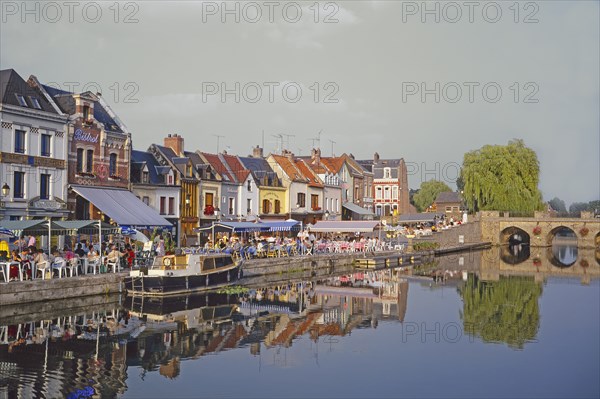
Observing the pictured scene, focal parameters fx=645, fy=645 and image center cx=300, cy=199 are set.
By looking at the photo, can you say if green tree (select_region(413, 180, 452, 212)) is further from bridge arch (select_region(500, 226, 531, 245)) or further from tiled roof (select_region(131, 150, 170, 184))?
tiled roof (select_region(131, 150, 170, 184))

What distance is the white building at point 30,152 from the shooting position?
3297 cm

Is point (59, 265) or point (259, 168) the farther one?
point (259, 168)

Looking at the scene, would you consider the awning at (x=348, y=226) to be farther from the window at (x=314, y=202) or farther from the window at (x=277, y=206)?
the window at (x=314, y=202)

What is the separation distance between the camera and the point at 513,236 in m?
89.3

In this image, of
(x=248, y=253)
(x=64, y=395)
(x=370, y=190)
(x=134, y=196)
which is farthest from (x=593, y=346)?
(x=370, y=190)

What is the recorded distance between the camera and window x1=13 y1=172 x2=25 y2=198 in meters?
33.6

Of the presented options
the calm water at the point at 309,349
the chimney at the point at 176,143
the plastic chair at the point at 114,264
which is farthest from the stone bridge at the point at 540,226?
the plastic chair at the point at 114,264

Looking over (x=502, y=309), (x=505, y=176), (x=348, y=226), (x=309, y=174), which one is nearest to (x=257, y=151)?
(x=309, y=174)

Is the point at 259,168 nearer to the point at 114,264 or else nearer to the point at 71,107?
the point at 71,107

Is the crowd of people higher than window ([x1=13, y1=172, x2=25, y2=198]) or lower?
lower

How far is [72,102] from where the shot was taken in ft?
125

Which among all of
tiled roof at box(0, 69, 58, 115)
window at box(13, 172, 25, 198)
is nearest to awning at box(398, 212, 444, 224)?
tiled roof at box(0, 69, 58, 115)

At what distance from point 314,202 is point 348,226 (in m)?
11.6

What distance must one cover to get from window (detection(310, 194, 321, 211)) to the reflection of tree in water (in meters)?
22.0
